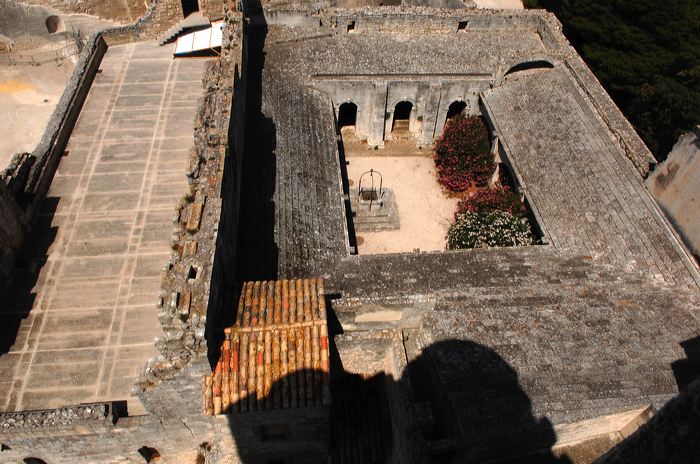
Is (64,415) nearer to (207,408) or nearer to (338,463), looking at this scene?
(207,408)

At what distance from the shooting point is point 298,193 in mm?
19344

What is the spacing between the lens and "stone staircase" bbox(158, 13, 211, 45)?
24325mm

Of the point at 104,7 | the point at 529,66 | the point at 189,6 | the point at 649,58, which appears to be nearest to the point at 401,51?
the point at 529,66

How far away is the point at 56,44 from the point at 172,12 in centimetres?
1389

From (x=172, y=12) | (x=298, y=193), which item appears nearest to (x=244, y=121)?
(x=298, y=193)

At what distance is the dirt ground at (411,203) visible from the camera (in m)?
24.3

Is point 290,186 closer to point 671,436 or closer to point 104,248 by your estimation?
point 104,248

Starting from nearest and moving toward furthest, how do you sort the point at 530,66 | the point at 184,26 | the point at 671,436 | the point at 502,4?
the point at 671,436 → the point at 184,26 → the point at 530,66 → the point at 502,4

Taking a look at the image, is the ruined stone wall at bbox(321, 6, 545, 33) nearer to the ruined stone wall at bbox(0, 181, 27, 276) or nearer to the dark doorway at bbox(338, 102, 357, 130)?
the dark doorway at bbox(338, 102, 357, 130)

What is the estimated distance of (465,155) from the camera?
26.2 m

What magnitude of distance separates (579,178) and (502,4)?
20793 mm

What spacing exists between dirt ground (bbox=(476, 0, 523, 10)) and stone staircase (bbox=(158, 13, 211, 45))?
19.1 m

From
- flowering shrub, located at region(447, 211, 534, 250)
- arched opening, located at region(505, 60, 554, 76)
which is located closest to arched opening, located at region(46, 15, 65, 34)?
arched opening, located at region(505, 60, 554, 76)

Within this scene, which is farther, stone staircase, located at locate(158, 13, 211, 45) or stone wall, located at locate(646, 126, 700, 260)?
stone staircase, located at locate(158, 13, 211, 45)
